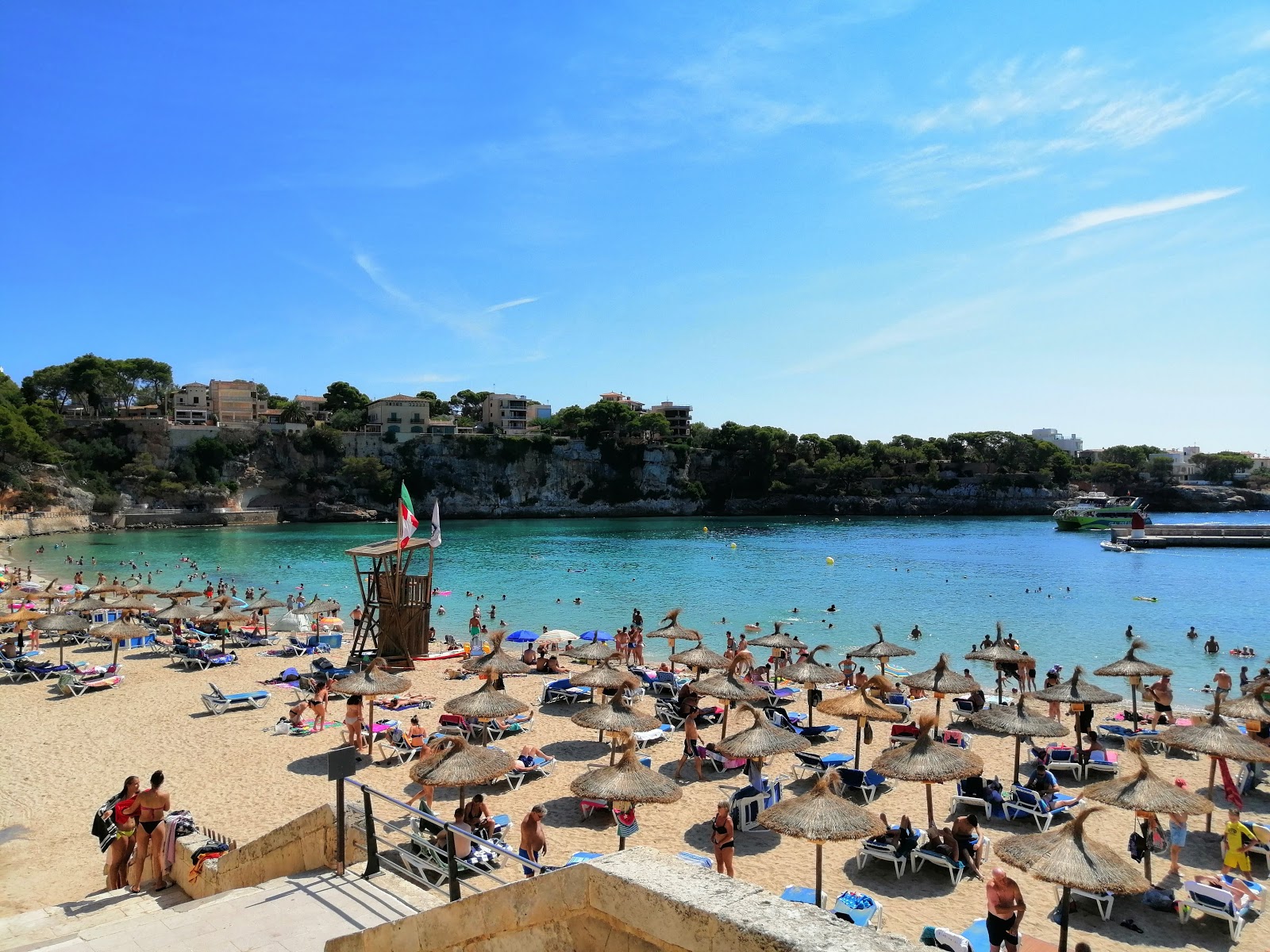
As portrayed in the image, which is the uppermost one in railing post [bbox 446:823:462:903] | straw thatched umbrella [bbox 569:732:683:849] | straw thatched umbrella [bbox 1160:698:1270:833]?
railing post [bbox 446:823:462:903]

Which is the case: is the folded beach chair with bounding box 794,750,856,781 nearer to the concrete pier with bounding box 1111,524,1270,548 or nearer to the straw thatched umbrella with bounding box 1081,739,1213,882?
the straw thatched umbrella with bounding box 1081,739,1213,882

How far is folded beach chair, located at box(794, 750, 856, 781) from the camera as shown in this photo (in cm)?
1280

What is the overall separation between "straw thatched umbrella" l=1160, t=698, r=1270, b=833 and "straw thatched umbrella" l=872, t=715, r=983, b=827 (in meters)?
3.67

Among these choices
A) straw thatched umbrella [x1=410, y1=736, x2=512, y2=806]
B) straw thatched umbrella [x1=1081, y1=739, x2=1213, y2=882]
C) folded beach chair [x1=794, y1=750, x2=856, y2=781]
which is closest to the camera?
straw thatched umbrella [x1=1081, y1=739, x2=1213, y2=882]

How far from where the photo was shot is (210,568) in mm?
48812


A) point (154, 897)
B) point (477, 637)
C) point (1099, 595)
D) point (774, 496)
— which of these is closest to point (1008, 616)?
point (1099, 595)

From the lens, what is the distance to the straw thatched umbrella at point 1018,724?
39.5 ft

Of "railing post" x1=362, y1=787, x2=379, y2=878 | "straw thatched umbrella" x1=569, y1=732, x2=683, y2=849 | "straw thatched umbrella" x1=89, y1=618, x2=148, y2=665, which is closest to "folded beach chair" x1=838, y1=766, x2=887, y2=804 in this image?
"straw thatched umbrella" x1=569, y1=732, x2=683, y2=849

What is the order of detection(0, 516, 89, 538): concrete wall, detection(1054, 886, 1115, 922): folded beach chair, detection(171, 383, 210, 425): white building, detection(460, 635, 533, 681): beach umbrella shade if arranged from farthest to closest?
detection(171, 383, 210, 425): white building → detection(0, 516, 89, 538): concrete wall → detection(460, 635, 533, 681): beach umbrella shade → detection(1054, 886, 1115, 922): folded beach chair

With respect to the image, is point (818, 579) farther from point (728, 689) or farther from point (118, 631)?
point (118, 631)

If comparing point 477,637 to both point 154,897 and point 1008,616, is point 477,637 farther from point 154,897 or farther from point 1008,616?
point 1008,616

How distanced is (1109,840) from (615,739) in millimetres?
7310

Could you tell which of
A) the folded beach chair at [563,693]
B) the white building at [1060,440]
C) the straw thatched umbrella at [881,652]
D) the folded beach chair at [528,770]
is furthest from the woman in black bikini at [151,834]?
the white building at [1060,440]

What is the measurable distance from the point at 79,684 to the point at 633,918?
19.6m
